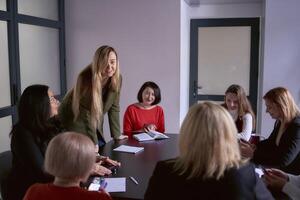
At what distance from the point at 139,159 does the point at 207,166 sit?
1.17 m

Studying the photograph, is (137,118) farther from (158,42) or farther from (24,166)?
(24,166)

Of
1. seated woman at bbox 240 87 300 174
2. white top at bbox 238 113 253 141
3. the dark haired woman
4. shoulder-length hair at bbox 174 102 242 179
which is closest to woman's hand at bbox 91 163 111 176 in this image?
the dark haired woman

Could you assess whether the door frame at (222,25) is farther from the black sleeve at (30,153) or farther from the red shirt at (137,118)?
the black sleeve at (30,153)

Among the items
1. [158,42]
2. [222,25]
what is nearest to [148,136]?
[158,42]

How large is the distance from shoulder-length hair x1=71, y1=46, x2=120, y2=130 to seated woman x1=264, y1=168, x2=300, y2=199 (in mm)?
1288

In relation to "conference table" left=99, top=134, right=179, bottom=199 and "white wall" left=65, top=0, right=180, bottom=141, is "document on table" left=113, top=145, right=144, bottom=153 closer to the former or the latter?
"conference table" left=99, top=134, right=179, bottom=199

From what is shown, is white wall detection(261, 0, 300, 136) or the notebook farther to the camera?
white wall detection(261, 0, 300, 136)

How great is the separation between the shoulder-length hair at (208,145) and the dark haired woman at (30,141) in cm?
102

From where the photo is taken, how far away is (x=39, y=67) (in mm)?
4230

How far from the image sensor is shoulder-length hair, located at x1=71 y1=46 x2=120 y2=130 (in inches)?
102

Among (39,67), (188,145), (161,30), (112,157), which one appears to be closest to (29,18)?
(39,67)

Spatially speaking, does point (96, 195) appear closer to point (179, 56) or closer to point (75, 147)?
point (75, 147)

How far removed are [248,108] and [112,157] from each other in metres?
1.39

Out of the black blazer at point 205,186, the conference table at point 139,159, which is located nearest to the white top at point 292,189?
the black blazer at point 205,186
